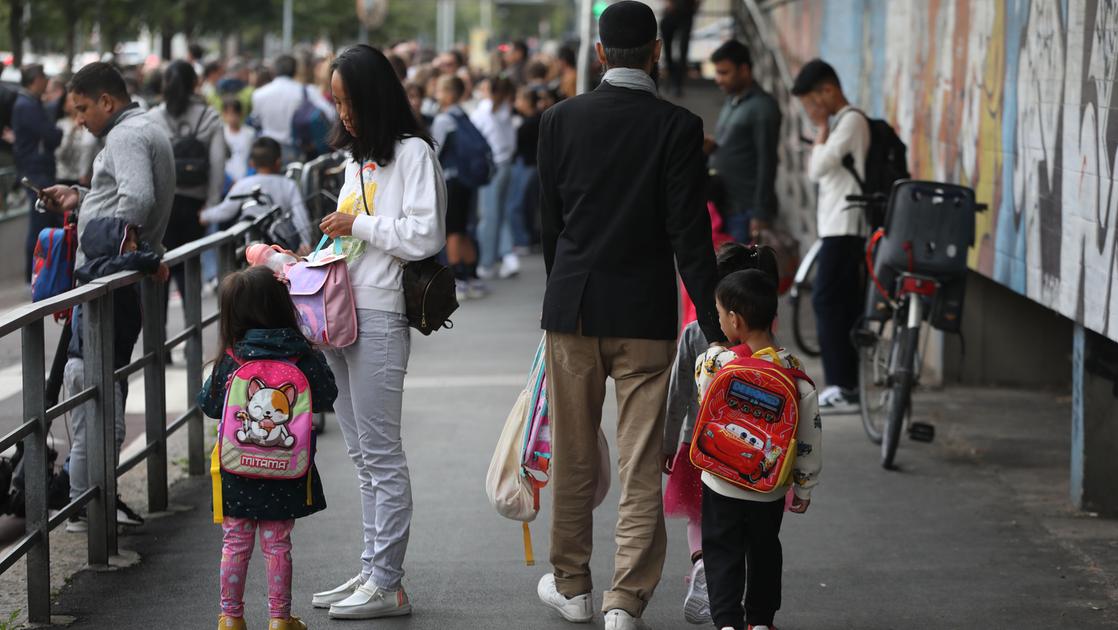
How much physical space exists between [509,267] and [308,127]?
2480 mm

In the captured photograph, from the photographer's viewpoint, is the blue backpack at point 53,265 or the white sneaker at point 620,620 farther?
the blue backpack at point 53,265

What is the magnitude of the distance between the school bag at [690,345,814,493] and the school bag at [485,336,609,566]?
0.67 metres

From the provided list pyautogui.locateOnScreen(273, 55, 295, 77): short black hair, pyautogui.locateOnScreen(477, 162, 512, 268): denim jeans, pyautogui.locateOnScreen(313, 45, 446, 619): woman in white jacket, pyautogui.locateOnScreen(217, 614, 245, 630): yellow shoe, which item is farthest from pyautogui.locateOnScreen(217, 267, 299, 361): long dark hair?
pyautogui.locateOnScreen(273, 55, 295, 77): short black hair

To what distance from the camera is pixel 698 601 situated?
513 cm

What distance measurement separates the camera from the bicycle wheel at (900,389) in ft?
24.7

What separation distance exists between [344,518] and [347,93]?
2.28m

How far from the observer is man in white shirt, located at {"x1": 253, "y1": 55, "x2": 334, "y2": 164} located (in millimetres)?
15164

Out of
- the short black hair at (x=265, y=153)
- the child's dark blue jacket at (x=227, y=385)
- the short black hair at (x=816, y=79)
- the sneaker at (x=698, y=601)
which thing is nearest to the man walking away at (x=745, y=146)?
the short black hair at (x=816, y=79)

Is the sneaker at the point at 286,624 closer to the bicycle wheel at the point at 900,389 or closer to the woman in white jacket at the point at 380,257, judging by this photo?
the woman in white jacket at the point at 380,257

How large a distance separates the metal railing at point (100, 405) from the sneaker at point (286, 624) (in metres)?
0.83

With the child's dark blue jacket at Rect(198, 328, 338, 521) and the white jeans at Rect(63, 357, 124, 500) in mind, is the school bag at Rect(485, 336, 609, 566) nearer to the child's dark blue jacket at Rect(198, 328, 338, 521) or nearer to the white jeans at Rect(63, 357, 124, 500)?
the child's dark blue jacket at Rect(198, 328, 338, 521)

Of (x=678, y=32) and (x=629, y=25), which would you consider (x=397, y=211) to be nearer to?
(x=629, y=25)

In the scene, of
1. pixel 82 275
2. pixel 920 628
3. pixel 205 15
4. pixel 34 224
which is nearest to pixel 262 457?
pixel 82 275

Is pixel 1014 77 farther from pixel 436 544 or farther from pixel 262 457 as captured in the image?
pixel 262 457
